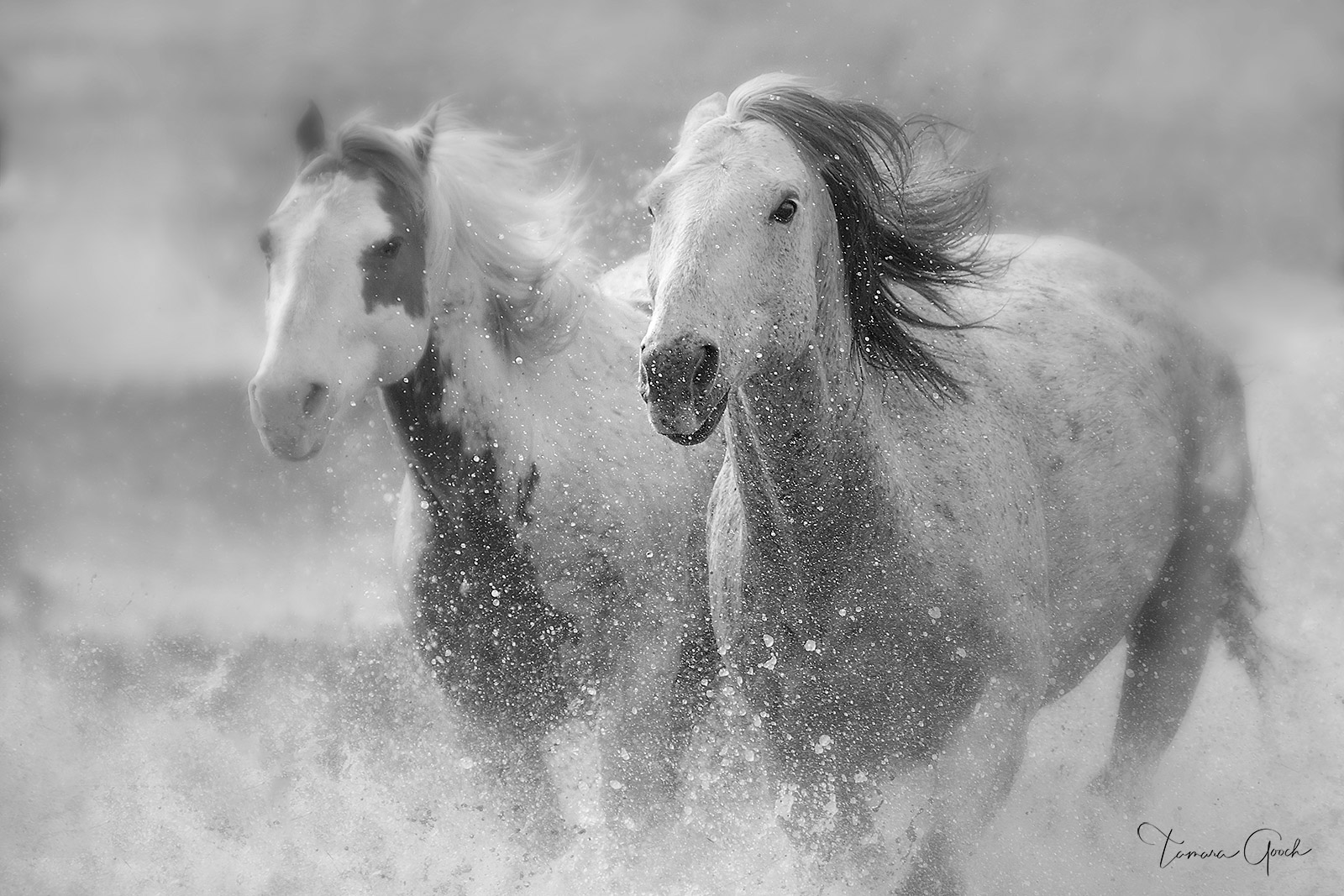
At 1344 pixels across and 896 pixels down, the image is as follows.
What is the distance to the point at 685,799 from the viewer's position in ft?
7.98

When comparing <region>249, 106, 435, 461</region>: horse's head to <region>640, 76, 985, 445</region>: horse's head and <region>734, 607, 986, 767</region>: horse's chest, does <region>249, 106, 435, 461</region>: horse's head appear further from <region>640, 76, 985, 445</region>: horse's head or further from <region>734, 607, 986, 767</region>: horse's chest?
<region>734, 607, 986, 767</region>: horse's chest

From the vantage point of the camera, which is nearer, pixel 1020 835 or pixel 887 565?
pixel 887 565

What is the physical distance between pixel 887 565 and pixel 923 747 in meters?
0.34

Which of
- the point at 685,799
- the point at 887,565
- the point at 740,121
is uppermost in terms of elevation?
the point at 740,121

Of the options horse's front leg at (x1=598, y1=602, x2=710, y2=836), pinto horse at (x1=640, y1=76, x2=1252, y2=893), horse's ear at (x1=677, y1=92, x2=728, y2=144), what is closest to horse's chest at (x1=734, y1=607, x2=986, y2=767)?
pinto horse at (x1=640, y1=76, x2=1252, y2=893)

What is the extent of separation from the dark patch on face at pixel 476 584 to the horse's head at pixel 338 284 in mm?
117

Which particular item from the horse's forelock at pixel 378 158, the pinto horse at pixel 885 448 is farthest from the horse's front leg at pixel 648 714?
the horse's forelock at pixel 378 158

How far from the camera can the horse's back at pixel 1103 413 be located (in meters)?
2.19

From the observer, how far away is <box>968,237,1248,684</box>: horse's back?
2.19 m

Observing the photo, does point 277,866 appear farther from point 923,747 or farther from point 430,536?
point 923,747

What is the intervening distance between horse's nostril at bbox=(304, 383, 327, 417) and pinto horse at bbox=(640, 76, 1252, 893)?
688mm

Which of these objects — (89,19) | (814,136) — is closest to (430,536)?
(814,136)

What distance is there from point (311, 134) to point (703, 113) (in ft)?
2.67
